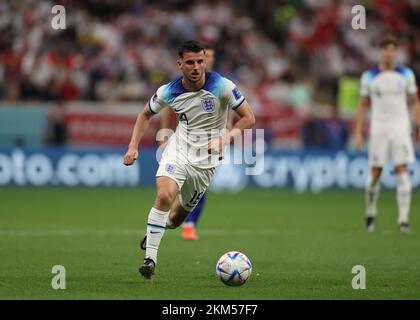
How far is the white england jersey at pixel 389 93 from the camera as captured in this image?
14.0 metres

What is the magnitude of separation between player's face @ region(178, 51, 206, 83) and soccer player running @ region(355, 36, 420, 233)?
209 inches

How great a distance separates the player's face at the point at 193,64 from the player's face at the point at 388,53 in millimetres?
5186

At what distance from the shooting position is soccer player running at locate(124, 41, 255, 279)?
8.98 meters

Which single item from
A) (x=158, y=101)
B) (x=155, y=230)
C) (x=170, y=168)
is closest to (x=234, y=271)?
(x=155, y=230)

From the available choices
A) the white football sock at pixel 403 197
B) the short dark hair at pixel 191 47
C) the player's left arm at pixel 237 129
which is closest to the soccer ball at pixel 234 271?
the player's left arm at pixel 237 129

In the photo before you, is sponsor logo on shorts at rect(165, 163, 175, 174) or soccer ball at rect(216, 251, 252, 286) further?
sponsor logo on shorts at rect(165, 163, 175, 174)

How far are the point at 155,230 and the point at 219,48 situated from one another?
56.1 feet

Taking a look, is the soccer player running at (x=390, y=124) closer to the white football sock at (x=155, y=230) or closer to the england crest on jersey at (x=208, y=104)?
the england crest on jersey at (x=208, y=104)

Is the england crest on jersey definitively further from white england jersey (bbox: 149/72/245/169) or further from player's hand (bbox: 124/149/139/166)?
player's hand (bbox: 124/149/139/166)

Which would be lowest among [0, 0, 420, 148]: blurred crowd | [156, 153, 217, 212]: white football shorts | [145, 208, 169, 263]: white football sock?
[145, 208, 169, 263]: white football sock

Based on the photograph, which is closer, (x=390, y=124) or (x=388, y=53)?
(x=388, y=53)

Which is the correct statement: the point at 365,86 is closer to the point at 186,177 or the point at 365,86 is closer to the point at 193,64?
the point at 186,177

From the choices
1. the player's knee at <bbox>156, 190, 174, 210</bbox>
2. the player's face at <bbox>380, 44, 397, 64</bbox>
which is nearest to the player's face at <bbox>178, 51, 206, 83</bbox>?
the player's knee at <bbox>156, 190, 174, 210</bbox>

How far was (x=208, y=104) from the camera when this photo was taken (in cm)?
941
